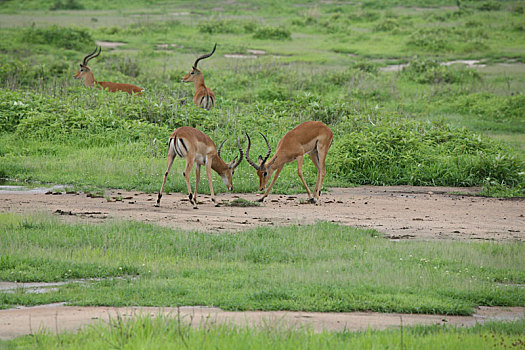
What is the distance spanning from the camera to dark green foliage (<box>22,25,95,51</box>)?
2427 cm

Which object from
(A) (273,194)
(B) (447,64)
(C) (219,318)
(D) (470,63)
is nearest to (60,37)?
(B) (447,64)

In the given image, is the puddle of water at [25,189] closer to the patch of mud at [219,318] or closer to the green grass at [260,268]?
the green grass at [260,268]

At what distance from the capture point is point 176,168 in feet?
40.6

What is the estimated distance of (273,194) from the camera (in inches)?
451

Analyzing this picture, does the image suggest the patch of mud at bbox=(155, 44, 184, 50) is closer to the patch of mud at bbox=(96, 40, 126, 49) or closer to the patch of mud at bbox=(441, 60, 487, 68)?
the patch of mud at bbox=(96, 40, 126, 49)

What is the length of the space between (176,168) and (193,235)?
4446 mm

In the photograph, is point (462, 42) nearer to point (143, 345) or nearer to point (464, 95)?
point (464, 95)

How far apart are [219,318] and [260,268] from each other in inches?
63.1

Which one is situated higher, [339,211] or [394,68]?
[394,68]

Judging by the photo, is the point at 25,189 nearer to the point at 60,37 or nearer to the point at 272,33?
the point at 60,37

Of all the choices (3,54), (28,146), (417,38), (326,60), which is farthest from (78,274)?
(417,38)

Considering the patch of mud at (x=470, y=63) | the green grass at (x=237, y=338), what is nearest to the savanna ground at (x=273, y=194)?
the green grass at (x=237, y=338)

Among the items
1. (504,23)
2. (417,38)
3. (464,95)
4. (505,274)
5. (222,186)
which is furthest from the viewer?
(504,23)

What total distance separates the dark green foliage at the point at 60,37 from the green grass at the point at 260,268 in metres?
16.8
